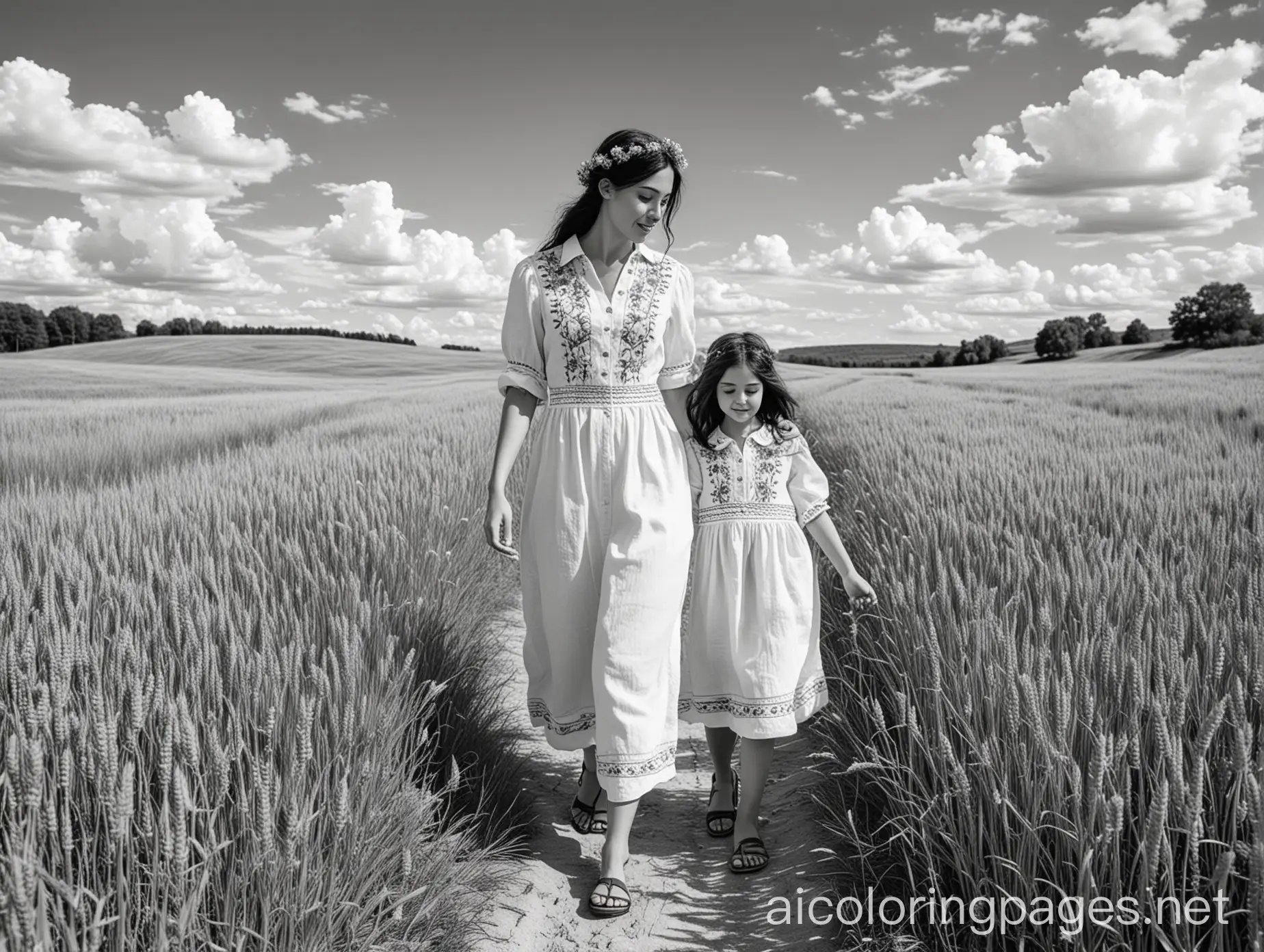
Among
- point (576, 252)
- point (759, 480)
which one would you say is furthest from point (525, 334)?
point (759, 480)

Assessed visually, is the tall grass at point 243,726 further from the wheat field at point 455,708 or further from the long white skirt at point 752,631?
the long white skirt at point 752,631

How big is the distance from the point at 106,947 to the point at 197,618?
949 mm

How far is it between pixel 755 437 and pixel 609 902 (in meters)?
1.36

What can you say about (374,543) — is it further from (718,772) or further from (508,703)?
(718,772)

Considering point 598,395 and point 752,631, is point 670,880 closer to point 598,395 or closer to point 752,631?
point 752,631

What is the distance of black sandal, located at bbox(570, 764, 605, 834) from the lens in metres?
2.49

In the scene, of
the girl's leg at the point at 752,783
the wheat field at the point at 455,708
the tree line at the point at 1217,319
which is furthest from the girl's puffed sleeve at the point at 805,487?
the tree line at the point at 1217,319

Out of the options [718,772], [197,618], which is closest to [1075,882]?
[718,772]

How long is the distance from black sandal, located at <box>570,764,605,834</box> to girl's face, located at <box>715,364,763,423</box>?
3.96 feet

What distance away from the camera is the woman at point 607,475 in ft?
7.02

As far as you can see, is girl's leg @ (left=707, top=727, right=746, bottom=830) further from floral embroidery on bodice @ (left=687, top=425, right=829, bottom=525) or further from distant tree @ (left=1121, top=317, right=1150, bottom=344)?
distant tree @ (left=1121, top=317, right=1150, bottom=344)

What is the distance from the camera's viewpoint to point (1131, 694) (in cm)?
164

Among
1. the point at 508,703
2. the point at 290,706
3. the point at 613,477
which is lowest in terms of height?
the point at 508,703

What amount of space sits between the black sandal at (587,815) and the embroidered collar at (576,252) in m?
1.55
